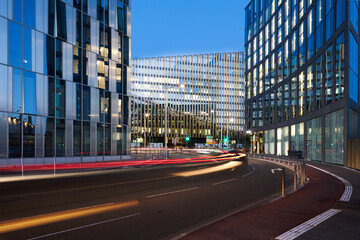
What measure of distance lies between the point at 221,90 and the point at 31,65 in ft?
399

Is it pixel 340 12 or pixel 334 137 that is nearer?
pixel 340 12

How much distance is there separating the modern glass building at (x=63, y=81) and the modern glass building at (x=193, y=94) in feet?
276

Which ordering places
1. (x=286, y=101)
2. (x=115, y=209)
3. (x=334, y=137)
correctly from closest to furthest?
(x=115, y=209)
(x=334, y=137)
(x=286, y=101)

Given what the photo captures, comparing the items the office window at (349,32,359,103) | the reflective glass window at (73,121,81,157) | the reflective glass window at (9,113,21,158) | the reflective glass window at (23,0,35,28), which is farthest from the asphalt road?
the office window at (349,32,359,103)

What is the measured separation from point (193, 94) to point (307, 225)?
132926 mm

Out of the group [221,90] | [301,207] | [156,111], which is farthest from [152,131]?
[301,207]

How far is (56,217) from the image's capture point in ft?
27.5

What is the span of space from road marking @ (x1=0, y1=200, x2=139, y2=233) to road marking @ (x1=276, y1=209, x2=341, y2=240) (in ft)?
17.9

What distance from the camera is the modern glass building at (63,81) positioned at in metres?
25.2

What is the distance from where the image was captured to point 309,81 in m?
38.8

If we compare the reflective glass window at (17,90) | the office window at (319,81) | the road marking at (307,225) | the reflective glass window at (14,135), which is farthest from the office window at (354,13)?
the reflective glass window at (14,135)

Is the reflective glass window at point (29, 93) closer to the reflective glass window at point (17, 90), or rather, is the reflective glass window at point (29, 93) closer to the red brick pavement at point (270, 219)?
the reflective glass window at point (17, 90)

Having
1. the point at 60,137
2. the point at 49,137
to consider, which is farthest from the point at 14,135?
the point at 60,137

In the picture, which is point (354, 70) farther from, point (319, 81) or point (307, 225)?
point (307, 225)
